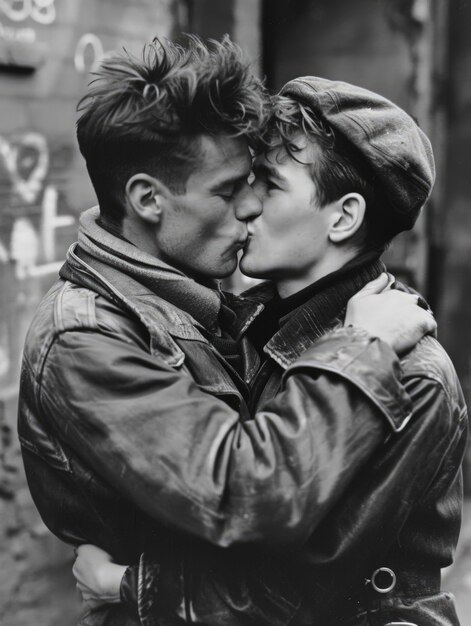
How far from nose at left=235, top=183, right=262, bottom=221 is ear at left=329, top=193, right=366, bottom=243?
20cm

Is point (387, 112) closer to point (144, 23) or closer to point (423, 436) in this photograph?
point (423, 436)

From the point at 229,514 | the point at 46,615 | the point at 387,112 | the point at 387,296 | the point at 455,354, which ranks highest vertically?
the point at 387,112

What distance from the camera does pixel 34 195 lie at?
4.13 metres

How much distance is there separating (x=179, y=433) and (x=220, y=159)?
754 millimetres

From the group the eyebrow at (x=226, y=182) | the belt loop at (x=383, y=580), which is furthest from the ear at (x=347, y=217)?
the belt loop at (x=383, y=580)

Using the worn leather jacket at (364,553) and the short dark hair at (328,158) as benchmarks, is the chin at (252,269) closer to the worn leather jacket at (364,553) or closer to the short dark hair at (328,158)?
the short dark hair at (328,158)

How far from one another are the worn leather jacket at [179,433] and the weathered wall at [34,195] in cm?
193

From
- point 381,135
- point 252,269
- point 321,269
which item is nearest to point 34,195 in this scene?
point 252,269

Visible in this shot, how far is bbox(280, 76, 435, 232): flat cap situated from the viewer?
7.74 feet

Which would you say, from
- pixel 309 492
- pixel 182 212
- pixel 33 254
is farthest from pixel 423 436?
pixel 33 254

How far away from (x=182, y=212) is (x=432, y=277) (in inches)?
153

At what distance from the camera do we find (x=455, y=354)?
6.05m

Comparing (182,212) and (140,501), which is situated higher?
(182,212)

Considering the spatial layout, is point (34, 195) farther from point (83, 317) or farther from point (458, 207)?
point (458, 207)
